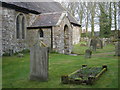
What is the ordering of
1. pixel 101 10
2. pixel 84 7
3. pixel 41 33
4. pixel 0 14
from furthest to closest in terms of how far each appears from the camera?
pixel 84 7 < pixel 101 10 < pixel 41 33 < pixel 0 14

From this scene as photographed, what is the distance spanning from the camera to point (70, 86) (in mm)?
6020

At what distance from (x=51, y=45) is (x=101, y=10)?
19.0m

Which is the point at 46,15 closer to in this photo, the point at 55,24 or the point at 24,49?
the point at 55,24

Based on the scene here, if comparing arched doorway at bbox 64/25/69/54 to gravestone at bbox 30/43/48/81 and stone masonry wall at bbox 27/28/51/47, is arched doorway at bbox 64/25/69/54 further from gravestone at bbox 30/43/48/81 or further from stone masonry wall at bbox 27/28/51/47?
gravestone at bbox 30/43/48/81

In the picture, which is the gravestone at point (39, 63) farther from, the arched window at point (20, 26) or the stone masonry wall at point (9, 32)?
the arched window at point (20, 26)

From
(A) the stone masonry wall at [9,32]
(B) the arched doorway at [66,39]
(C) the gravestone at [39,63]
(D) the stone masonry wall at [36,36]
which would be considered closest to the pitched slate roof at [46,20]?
(D) the stone masonry wall at [36,36]

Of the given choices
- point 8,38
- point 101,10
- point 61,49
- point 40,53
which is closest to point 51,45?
point 61,49

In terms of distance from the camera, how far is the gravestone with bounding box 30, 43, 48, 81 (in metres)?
6.62

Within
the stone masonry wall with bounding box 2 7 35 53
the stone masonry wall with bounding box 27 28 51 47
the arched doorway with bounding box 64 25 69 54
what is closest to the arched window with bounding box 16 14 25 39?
the stone masonry wall with bounding box 2 7 35 53

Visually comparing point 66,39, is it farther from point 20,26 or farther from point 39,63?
point 39,63

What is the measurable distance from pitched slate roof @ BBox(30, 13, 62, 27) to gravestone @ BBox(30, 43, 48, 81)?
1187cm

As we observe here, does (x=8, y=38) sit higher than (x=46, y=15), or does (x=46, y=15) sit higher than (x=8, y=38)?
(x=46, y=15)

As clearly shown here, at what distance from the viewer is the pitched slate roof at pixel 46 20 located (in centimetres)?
1894

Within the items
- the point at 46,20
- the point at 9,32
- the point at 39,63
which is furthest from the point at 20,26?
the point at 39,63
